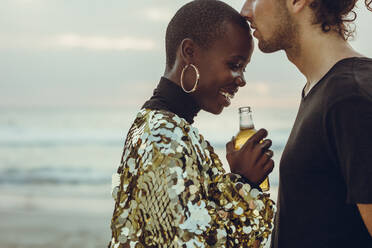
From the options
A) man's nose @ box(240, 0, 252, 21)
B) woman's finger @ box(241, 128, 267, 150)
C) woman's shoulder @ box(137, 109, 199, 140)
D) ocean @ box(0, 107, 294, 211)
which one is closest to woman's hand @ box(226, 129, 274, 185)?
woman's finger @ box(241, 128, 267, 150)

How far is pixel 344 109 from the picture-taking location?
2080 millimetres

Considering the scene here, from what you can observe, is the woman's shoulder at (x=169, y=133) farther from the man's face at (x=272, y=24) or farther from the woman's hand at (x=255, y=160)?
the man's face at (x=272, y=24)

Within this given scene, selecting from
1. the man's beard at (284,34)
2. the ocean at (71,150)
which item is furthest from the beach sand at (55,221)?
the man's beard at (284,34)

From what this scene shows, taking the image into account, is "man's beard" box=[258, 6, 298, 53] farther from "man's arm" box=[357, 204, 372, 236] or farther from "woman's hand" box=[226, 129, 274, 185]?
"man's arm" box=[357, 204, 372, 236]

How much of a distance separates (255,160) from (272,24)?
84cm

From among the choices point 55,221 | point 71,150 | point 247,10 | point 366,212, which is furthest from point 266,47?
point 71,150

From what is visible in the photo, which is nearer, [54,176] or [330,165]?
[330,165]

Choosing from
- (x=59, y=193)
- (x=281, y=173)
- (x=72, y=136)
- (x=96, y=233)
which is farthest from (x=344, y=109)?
(x=72, y=136)

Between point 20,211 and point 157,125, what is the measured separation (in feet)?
24.6

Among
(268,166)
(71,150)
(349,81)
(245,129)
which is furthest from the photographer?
(71,150)

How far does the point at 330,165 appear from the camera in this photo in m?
2.24

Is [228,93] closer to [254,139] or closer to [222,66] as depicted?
[222,66]

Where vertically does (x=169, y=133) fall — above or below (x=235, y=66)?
below

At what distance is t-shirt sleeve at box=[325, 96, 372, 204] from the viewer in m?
2.01
